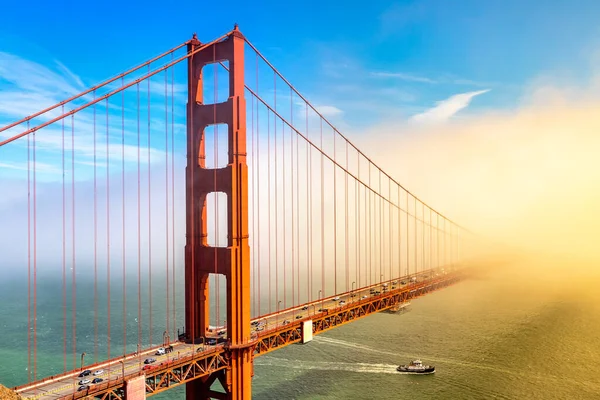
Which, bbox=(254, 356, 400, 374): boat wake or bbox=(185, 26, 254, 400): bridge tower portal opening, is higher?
bbox=(185, 26, 254, 400): bridge tower portal opening

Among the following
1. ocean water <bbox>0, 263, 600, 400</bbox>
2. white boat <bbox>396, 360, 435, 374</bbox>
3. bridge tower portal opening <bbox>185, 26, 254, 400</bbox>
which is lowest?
ocean water <bbox>0, 263, 600, 400</bbox>

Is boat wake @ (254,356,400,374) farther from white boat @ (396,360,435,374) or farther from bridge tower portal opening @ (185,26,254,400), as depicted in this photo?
bridge tower portal opening @ (185,26,254,400)

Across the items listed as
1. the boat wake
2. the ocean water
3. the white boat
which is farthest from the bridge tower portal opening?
the white boat

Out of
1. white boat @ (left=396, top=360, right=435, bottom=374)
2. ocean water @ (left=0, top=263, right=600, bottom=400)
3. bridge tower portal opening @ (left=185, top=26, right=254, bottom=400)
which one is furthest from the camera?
white boat @ (left=396, top=360, right=435, bottom=374)

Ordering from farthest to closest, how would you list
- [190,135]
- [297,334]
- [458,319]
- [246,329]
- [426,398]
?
[458,319]
[426,398]
[297,334]
[190,135]
[246,329]

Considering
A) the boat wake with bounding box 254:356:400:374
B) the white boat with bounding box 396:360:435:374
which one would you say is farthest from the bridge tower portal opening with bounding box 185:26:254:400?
the white boat with bounding box 396:360:435:374

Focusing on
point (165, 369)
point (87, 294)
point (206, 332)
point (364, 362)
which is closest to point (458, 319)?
point (364, 362)

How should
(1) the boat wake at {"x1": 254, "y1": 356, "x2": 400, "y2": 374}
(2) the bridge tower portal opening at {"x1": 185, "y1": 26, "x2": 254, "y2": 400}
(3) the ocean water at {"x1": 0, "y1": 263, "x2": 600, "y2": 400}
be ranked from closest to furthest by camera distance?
(2) the bridge tower portal opening at {"x1": 185, "y1": 26, "x2": 254, "y2": 400}, (3) the ocean water at {"x1": 0, "y1": 263, "x2": 600, "y2": 400}, (1) the boat wake at {"x1": 254, "y1": 356, "x2": 400, "y2": 374}

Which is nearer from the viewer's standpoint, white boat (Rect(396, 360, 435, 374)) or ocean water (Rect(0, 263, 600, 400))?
ocean water (Rect(0, 263, 600, 400))

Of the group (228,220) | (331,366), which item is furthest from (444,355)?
(228,220)

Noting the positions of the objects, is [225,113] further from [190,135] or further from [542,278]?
[542,278]
